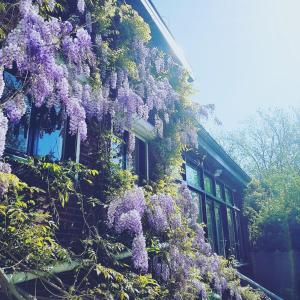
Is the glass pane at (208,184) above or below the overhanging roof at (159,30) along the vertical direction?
below

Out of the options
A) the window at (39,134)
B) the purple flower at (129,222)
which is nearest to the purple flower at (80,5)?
the window at (39,134)

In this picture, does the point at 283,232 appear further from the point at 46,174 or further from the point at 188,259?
the point at 46,174

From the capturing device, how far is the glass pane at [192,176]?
8904 mm

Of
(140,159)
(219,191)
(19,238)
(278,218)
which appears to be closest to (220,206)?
(219,191)

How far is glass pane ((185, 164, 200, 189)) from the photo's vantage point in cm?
890

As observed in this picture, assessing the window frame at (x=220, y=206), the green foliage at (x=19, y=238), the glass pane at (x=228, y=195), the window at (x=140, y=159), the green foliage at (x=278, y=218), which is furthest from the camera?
the green foliage at (x=278, y=218)

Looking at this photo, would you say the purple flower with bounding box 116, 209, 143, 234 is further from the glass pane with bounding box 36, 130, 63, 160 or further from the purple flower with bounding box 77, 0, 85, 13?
the purple flower with bounding box 77, 0, 85, 13

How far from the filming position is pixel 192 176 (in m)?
9.33

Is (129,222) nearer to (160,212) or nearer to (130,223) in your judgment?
(130,223)

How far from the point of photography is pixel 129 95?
16.6ft

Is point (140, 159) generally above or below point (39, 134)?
above

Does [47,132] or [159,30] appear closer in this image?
[47,132]

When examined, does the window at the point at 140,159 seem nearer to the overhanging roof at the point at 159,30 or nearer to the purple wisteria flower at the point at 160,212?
the purple wisteria flower at the point at 160,212

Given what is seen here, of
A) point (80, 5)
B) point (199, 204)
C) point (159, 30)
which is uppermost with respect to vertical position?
point (159, 30)
